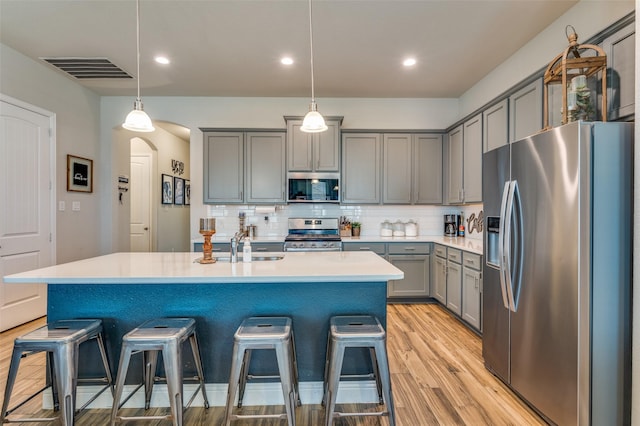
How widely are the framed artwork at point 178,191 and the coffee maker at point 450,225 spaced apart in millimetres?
5301

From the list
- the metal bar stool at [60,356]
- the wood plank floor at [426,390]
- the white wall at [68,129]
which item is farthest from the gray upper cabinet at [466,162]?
the white wall at [68,129]

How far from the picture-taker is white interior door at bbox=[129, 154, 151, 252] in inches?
232

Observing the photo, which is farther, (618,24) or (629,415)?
(618,24)

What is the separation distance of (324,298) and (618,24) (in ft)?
8.08

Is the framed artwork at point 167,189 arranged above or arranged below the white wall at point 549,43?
below

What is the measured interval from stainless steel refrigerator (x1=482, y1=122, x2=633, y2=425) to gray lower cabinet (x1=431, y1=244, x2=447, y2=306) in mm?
1824

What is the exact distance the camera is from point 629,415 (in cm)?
163

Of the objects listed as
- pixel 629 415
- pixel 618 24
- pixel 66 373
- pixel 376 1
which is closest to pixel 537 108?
pixel 618 24

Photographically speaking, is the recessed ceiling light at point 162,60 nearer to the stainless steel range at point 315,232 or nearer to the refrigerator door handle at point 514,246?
the stainless steel range at point 315,232

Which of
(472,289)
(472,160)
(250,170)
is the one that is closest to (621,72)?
(472,160)

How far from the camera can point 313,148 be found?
4.27 m

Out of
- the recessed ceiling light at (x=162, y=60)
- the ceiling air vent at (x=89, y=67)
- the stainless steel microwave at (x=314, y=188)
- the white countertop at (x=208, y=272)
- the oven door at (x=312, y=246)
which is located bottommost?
the oven door at (x=312, y=246)

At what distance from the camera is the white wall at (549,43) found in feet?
7.43

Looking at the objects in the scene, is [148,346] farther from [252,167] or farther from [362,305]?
[252,167]
